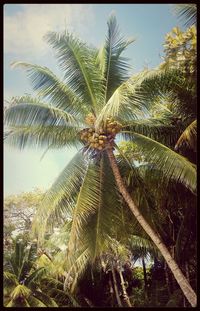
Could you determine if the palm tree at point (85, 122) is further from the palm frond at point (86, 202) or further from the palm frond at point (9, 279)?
the palm frond at point (9, 279)

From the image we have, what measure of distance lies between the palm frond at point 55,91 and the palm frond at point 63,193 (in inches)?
45.5

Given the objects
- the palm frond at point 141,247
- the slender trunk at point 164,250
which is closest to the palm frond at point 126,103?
the slender trunk at point 164,250

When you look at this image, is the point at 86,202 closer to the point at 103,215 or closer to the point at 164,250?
the point at 103,215

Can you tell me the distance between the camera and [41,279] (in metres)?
14.8

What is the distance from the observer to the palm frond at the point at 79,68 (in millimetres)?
8430

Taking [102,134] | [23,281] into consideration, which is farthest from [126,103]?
[23,281]

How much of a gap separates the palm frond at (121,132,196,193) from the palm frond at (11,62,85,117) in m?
1.60

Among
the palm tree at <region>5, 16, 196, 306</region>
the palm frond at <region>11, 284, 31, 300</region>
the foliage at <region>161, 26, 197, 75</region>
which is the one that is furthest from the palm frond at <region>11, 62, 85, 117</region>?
the palm frond at <region>11, 284, 31, 300</region>

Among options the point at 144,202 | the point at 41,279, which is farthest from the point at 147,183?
the point at 41,279

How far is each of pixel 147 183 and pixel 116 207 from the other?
1146mm

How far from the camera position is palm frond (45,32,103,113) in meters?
8.43

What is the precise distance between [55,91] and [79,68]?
0.78 metres

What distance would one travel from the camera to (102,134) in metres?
8.02

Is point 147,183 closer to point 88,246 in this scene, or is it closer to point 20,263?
point 88,246
